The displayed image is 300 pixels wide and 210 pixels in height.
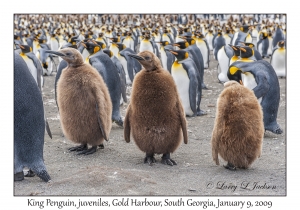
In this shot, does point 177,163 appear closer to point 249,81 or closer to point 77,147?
point 77,147

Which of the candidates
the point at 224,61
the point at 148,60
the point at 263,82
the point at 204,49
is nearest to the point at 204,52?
the point at 204,49

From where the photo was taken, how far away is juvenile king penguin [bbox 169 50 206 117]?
5.80 meters

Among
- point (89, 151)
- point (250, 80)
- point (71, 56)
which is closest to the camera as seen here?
point (71, 56)

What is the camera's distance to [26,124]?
9.99 feet

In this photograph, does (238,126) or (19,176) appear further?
(238,126)

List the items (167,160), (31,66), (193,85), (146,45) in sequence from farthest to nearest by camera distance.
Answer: (146,45) < (31,66) < (193,85) < (167,160)

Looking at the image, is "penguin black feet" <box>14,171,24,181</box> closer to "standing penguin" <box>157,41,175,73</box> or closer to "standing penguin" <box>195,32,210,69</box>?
"standing penguin" <box>157,41,175,73</box>

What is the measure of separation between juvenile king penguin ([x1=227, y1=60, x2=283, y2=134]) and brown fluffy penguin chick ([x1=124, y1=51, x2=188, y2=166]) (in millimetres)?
1069

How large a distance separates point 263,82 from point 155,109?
1501 mm

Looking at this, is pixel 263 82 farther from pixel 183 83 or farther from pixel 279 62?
pixel 279 62

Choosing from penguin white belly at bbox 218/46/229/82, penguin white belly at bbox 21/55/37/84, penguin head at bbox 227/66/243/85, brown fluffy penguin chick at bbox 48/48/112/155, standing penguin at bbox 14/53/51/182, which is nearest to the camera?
standing penguin at bbox 14/53/51/182

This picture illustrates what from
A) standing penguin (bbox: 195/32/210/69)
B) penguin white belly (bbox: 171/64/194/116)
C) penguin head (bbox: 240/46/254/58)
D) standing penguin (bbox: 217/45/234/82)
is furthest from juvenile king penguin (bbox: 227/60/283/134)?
standing penguin (bbox: 195/32/210/69)
